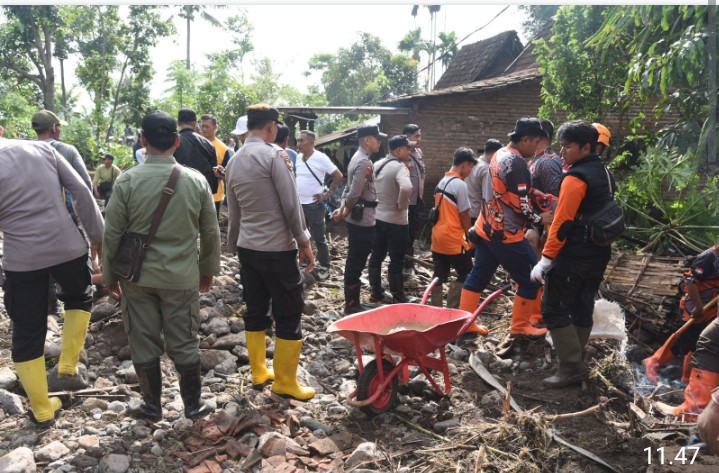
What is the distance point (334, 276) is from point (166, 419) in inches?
174

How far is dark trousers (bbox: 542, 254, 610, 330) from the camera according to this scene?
411 centimetres

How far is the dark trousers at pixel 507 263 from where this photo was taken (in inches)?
193

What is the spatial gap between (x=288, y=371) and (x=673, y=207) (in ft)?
19.5

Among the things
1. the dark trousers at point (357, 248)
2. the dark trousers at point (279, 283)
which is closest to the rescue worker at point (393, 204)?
the dark trousers at point (357, 248)

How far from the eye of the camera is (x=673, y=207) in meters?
7.39

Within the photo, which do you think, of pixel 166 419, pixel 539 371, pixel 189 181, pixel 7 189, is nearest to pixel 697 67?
pixel 539 371

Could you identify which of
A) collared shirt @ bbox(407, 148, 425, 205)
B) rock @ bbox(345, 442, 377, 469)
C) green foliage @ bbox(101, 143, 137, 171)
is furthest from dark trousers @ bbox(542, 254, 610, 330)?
green foliage @ bbox(101, 143, 137, 171)

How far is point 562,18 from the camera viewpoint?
1071 centimetres

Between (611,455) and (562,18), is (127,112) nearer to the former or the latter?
(562,18)

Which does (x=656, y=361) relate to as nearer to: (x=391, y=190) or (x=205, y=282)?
(x=391, y=190)

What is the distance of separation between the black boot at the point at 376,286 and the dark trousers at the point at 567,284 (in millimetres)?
2715

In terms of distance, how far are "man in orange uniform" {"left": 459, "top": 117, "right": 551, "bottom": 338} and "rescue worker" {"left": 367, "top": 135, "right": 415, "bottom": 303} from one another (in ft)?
3.86

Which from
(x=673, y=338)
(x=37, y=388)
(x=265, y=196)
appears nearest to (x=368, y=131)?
(x=265, y=196)

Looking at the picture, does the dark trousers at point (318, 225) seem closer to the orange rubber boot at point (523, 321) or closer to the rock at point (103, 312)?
the rock at point (103, 312)
